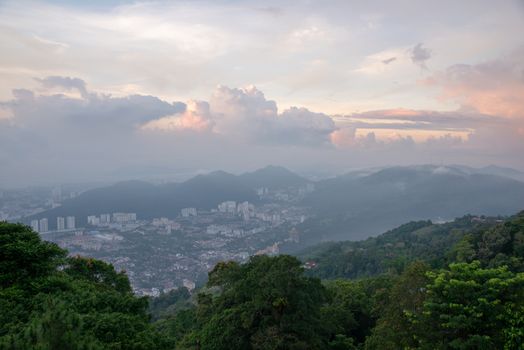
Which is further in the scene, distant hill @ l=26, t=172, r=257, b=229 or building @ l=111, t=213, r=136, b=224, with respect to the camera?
distant hill @ l=26, t=172, r=257, b=229

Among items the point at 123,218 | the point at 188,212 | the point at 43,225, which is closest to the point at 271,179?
the point at 188,212

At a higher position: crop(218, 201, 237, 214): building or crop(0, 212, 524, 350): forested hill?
crop(0, 212, 524, 350): forested hill

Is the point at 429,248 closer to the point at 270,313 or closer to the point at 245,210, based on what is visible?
the point at 270,313

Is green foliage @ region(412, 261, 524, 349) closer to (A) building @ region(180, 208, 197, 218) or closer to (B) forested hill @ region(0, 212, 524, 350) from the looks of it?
(B) forested hill @ region(0, 212, 524, 350)

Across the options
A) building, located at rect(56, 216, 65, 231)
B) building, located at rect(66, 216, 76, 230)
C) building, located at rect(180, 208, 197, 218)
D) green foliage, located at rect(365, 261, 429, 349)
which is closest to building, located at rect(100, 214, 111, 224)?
building, located at rect(66, 216, 76, 230)

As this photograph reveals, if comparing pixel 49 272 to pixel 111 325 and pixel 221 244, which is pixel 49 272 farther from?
pixel 221 244

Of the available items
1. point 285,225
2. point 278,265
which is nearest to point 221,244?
point 285,225

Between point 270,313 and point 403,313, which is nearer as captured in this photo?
point 403,313

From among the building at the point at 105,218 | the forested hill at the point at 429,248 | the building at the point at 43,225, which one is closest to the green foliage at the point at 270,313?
the forested hill at the point at 429,248
